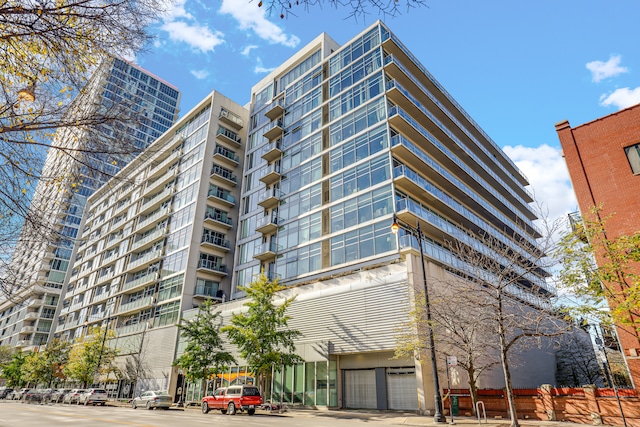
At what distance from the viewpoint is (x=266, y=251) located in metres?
38.8

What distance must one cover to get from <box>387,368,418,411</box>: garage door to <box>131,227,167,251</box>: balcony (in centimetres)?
3728

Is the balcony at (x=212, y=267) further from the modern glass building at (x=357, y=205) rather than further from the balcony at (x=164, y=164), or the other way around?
the balcony at (x=164, y=164)

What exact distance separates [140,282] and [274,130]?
27.6 meters

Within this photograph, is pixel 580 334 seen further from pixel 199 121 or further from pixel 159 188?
pixel 159 188

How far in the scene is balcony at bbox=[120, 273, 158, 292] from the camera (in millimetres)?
48553

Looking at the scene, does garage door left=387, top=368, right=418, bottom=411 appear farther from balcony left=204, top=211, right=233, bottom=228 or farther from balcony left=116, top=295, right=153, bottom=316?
balcony left=116, top=295, right=153, bottom=316

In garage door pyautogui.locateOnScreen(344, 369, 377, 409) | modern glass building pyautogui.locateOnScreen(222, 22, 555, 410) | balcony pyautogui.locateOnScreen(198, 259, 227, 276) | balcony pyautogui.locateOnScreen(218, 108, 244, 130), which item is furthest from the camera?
balcony pyautogui.locateOnScreen(218, 108, 244, 130)

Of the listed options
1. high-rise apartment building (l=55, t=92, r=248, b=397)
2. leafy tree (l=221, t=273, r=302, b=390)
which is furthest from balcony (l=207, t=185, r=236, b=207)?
leafy tree (l=221, t=273, r=302, b=390)

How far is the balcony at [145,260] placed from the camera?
49562 millimetres

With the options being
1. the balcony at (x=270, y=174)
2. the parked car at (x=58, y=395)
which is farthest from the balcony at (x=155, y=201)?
the parked car at (x=58, y=395)

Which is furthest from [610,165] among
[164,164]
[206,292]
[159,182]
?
[159,182]

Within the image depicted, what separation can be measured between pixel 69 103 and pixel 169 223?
1852 inches

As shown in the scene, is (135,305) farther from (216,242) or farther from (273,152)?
(273,152)

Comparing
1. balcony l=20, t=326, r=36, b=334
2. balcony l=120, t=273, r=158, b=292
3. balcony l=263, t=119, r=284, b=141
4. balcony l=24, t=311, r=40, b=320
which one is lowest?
balcony l=20, t=326, r=36, b=334
